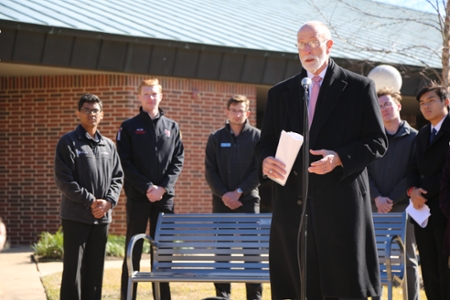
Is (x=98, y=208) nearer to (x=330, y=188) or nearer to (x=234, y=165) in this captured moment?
(x=234, y=165)

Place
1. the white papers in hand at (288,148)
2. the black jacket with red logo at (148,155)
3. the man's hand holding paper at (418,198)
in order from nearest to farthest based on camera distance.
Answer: the white papers in hand at (288,148) < the man's hand holding paper at (418,198) < the black jacket with red logo at (148,155)

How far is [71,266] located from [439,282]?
3548 mm

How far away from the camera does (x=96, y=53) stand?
12.4 m

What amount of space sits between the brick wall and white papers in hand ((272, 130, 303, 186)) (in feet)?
30.0

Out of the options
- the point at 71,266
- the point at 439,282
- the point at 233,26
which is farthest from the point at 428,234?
the point at 233,26

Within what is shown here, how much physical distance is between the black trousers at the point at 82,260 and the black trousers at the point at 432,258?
3155 mm

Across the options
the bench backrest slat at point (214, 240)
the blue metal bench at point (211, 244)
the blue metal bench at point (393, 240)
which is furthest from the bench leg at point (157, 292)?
the blue metal bench at point (393, 240)

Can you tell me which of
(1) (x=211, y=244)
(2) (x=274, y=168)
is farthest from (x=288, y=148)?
(1) (x=211, y=244)

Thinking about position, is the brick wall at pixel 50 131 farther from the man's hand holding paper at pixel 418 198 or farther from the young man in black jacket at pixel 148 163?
the man's hand holding paper at pixel 418 198

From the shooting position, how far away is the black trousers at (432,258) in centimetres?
654

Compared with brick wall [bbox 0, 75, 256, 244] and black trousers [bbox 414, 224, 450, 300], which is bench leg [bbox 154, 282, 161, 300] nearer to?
black trousers [bbox 414, 224, 450, 300]

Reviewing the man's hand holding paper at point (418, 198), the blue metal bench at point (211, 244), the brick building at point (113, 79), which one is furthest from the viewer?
→ the brick building at point (113, 79)

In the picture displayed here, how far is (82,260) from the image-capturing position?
6.98 m

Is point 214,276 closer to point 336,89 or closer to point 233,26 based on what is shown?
point 336,89
